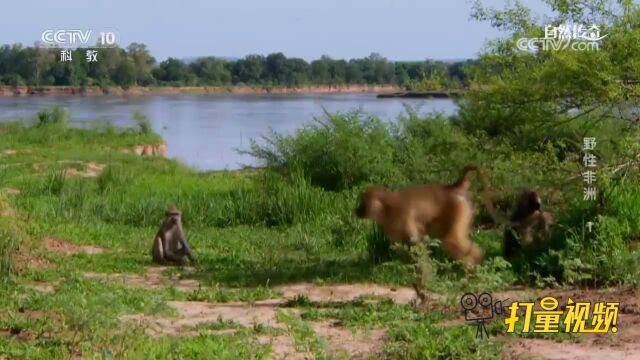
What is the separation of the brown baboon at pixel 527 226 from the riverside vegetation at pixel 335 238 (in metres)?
0.14

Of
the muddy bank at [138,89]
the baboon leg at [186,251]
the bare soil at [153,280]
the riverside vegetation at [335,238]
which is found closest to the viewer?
the riverside vegetation at [335,238]

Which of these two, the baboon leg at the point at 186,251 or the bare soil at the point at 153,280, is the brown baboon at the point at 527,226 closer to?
the bare soil at the point at 153,280

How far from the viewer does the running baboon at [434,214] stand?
6973 millimetres

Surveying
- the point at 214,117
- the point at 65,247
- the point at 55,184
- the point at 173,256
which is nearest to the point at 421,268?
the point at 173,256

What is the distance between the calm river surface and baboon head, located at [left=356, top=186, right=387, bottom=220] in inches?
207

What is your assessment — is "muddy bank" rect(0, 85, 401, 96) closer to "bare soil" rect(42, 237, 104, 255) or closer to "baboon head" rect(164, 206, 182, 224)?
"bare soil" rect(42, 237, 104, 255)

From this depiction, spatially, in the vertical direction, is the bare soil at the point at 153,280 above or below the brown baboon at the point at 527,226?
below

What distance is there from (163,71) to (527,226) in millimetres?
30552

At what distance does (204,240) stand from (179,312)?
11.9 feet

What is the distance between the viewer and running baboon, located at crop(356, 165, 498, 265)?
697 centimetres

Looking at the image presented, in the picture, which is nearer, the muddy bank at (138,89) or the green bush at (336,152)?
the green bush at (336,152)

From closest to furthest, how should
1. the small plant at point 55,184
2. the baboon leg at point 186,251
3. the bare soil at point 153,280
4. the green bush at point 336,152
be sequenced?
the bare soil at point 153,280, the baboon leg at point 186,251, the small plant at point 55,184, the green bush at point 336,152

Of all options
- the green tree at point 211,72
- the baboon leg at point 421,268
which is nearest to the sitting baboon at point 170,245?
the baboon leg at point 421,268

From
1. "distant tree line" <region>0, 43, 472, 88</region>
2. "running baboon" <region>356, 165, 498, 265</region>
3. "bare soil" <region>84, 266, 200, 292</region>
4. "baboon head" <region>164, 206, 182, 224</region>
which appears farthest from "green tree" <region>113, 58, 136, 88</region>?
"running baboon" <region>356, 165, 498, 265</region>
